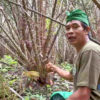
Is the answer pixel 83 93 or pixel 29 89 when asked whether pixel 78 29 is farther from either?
pixel 29 89

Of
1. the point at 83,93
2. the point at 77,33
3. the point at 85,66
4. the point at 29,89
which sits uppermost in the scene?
the point at 77,33

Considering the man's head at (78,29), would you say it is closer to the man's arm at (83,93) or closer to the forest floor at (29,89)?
the man's arm at (83,93)

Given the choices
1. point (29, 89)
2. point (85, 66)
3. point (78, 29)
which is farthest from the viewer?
point (29, 89)

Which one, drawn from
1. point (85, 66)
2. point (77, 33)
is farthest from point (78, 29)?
point (85, 66)

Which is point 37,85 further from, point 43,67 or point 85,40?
point 85,40

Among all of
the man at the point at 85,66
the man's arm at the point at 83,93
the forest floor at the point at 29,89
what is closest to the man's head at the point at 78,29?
the man at the point at 85,66

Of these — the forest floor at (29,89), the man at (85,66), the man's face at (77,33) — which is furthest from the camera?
the forest floor at (29,89)

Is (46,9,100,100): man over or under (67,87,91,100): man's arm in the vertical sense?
over

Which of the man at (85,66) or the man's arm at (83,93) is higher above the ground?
the man at (85,66)

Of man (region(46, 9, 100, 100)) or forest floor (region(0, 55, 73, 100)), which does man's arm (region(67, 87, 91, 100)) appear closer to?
man (region(46, 9, 100, 100))

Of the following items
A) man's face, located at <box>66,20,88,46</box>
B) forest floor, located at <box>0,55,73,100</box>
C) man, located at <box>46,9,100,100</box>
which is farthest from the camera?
forest floor, located at <box>0,55,73,100</box>

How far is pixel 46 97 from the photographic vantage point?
3.92 metres

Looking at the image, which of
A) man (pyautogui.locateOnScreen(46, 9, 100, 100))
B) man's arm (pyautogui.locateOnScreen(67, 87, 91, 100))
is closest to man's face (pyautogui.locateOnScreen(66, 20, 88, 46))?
man (pyautogui.locateOnScreen(46, 9, 100, 100))

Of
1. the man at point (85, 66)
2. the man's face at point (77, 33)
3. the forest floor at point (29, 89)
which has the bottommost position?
the forest floor at point (29, 89)
